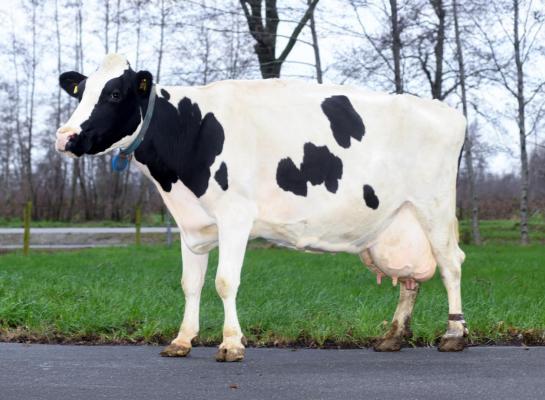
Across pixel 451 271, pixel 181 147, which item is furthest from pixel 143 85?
pixel 451 271

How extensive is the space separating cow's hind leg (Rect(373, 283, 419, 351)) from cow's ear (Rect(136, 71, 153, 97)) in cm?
236

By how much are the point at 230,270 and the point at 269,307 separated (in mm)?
1966

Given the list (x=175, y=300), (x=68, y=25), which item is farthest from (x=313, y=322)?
(x=68, y=25)

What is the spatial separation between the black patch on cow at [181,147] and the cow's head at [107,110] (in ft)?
0.48

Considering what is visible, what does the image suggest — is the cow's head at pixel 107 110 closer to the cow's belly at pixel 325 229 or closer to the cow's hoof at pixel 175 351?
the cow's belly at pixel 325 229

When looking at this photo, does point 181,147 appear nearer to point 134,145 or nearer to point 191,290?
point 134,145

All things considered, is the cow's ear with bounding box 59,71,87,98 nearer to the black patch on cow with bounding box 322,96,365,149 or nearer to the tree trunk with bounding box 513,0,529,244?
the black patch on cow with bounding box 322,96,365,149

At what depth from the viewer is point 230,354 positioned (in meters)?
5.02

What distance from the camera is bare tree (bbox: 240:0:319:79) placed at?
19.0m

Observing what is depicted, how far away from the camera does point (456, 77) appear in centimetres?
1973

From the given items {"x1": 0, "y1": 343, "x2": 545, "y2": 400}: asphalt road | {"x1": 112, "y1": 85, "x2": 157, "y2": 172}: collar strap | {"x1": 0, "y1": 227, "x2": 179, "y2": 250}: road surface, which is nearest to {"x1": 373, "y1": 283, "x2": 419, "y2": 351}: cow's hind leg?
{"x1": 0, "y1": 343, "x2": 545, "y2": 400}: asphalt road

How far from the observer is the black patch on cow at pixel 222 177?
16.9 feet

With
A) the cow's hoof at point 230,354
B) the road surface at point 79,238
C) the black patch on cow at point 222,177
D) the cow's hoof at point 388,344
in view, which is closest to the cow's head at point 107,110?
the black patch on cow at point 222,177

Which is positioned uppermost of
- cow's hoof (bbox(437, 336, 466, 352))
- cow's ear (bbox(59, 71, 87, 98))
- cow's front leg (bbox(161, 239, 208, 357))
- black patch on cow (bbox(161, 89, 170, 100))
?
cow's ear (bbox(59, 71, 87, 98))
